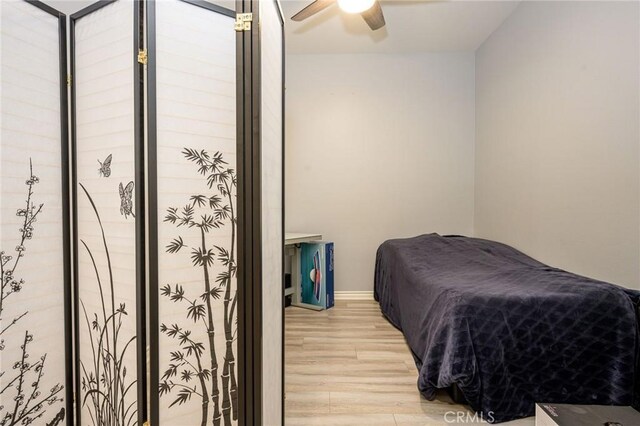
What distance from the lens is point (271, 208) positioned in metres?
1.21

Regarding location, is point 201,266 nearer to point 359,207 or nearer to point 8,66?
point 8,66

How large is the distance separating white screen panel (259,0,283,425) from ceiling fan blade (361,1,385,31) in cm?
135

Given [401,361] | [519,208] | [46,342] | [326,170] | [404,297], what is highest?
[326,170]

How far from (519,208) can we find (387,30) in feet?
7.03

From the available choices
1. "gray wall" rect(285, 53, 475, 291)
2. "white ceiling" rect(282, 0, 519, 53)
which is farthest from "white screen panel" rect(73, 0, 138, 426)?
"gray wall" rect(285, 53, 475, 291)

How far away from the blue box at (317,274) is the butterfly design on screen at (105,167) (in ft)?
7.94

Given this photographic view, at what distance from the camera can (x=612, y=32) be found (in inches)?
74.8

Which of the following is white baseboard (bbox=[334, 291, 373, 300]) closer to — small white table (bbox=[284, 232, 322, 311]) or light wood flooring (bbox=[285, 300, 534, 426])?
small white table (bbox=[284, 232, 322, 311])

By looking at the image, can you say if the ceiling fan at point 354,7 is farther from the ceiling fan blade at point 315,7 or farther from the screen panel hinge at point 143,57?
the screen panel hinge at point 143,57

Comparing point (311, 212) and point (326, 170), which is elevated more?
point (326, 170)


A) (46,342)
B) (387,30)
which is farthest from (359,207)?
(46,342)

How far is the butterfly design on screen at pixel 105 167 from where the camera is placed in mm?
1172

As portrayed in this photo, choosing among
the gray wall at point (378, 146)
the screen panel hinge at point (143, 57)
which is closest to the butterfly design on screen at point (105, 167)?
the screen panel hinge at point (143, 57)

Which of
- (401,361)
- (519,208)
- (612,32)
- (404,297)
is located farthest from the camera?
(519,208)
